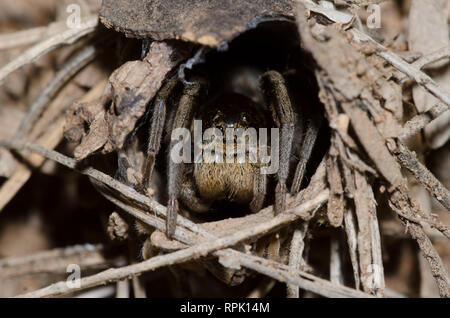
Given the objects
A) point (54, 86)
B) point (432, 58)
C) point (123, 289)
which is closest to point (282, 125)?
point (432, 58)

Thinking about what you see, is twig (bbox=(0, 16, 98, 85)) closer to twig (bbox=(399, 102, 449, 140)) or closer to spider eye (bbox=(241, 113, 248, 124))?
spider eye (bbox=(241, 113, 248, 124))

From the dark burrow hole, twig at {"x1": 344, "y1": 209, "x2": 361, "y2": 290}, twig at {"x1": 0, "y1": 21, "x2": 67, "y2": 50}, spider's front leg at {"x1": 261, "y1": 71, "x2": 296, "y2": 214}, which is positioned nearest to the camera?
twig at {"x1": 344, "y1": 209, "x2": 361, "y2": 290}

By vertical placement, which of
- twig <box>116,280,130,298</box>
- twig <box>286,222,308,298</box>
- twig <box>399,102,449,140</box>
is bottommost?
twig <box>116,280,130,298</box>

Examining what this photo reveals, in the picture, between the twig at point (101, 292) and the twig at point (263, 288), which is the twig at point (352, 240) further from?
the twig at point (101, 292)

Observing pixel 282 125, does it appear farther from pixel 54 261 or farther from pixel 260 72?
pixel 54 261

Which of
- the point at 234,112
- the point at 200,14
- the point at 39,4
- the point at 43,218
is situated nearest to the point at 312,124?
the point at 234,112

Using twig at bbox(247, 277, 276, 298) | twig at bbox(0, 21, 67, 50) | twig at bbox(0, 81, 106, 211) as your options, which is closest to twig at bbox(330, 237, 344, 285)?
twig at bbox(247, 277, 276, 298)

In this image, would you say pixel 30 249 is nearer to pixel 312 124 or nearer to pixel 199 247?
pixel 199 247
